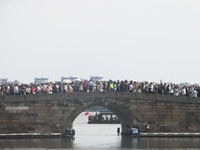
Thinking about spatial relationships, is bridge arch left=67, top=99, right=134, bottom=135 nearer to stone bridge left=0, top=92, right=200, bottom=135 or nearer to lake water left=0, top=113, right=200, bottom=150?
stone bridge left=0, top=92, right=200, bottom=135

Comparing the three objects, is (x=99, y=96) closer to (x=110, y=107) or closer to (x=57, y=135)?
(x=110, y=107)

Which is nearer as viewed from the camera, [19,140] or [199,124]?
[19,140]

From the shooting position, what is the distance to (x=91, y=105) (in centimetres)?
8062

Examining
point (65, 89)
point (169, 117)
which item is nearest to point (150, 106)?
point (169, 117)

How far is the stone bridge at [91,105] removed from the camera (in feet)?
257

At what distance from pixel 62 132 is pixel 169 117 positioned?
9.35 metres

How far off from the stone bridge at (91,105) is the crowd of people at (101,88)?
75 centimetres

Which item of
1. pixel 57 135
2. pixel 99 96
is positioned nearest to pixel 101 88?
pixel 99 96

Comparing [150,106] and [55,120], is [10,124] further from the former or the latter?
[150,106]

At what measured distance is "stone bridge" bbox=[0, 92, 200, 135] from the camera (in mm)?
78312

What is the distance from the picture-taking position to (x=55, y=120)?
261 feet

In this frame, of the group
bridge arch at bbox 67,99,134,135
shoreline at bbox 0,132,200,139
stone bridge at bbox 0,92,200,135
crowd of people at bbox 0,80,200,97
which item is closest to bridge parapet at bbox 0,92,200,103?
stone bridge at bbox 0,92,200,135

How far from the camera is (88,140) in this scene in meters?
80.9

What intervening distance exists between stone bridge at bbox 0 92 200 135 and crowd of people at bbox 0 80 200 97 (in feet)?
2.47
